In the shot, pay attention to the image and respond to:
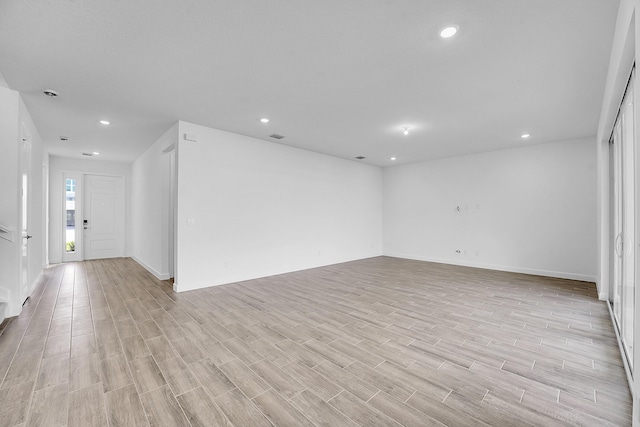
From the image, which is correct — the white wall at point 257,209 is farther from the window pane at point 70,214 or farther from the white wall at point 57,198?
the window pane at point 70,214

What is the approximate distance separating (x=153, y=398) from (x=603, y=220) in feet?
19.0

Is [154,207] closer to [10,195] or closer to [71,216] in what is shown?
[10,195]

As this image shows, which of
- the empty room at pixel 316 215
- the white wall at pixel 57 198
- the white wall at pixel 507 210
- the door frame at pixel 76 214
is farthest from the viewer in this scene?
the door frame at pixel 76 214

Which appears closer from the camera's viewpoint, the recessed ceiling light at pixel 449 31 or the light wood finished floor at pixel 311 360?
the light wood finished floor at pixel 311 360

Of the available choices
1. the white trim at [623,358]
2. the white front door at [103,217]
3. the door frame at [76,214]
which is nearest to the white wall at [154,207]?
the white front door at [103,217]

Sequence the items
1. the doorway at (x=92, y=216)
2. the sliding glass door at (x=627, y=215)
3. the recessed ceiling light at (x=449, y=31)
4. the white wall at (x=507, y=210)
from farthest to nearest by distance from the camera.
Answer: the doorway at (x=92, y=216), the white wall at (x=507, y=210), the sliding glass door at (x=627, y=215), the recessed ceiling light at (x=449, y=31)

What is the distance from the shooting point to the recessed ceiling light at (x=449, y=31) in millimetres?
2181

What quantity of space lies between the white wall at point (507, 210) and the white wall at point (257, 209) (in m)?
1.69

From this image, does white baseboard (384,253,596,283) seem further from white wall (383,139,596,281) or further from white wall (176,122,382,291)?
white wall (176,122,382,291)

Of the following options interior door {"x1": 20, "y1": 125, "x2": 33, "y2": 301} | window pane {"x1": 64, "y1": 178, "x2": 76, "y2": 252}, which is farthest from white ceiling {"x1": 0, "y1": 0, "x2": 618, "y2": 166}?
window pane {"x1": 64, "y1": 178, "x2": 76, "y2": 252}

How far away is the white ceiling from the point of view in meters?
2.04

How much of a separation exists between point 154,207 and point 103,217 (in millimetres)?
3479

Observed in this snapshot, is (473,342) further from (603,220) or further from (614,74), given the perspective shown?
(603,220)

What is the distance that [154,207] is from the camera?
227 inches
